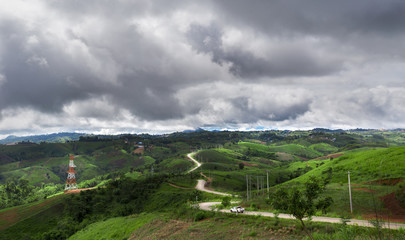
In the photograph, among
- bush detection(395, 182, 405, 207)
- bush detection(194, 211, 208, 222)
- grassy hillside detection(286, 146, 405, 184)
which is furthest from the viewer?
grassy hillside detection(286, 146, 405, 184)

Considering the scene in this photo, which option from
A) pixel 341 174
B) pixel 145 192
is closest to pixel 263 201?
pixel 341 174

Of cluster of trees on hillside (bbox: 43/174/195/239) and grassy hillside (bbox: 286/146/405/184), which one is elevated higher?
grassy hillside (bbox: 286/146/405/184)

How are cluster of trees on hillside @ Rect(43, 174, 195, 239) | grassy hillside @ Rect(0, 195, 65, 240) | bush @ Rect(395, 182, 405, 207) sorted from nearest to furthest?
1. bush @ Rect(395, 182, 405, 207)
2. cluster of trees on hillside @ Rect(43, 174, 195, 239)
3. grassy hillside @ Rect(0, 195, 65, 240)

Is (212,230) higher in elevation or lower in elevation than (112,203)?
higher

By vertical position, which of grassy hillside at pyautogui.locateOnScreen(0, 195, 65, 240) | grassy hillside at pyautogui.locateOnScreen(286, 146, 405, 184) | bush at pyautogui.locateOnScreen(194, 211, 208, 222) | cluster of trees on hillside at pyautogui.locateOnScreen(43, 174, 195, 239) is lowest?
grassy hillside at pyautogui.locateOnScreen(0, 195, 65, 240)

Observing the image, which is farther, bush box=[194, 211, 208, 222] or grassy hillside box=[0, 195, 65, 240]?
grassy hillside box=[0, 195, 65, 240]

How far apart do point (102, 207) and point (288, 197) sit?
104 metres

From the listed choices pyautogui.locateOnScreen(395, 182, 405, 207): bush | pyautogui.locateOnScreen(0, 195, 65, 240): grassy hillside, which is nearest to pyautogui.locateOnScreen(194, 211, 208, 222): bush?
pyautogui.locateOnScreen(395, 182, 405, 207): bush

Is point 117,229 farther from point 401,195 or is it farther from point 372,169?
point 372,169

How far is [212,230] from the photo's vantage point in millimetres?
43094

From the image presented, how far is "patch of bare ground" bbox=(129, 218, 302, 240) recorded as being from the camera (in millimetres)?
34969

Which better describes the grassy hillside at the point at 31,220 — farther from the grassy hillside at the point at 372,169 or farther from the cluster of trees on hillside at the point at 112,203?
the grassy hillside at the point at 372,169

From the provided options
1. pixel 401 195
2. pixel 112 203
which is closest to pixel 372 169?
pixel 401 195

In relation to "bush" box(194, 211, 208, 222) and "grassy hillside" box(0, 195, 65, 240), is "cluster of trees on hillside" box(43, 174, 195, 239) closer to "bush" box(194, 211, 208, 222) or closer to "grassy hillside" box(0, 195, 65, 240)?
"grassy hillside" box(0, 195, 65, 240)
